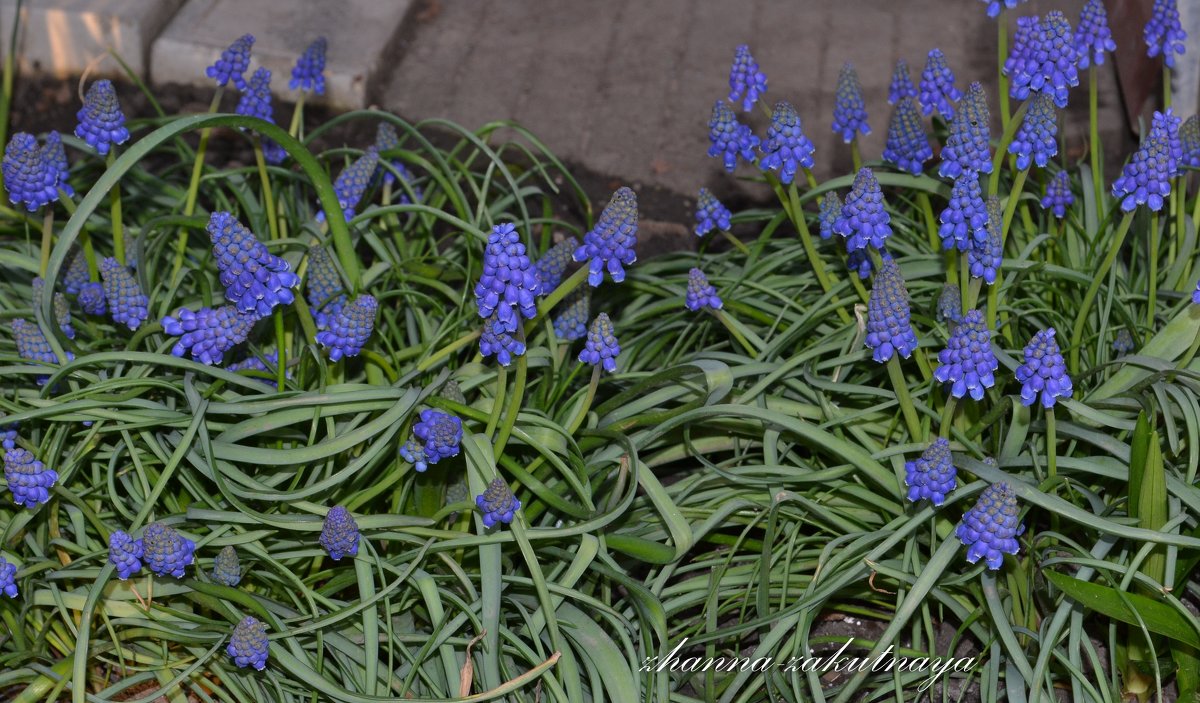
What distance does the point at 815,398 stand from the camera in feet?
10.00

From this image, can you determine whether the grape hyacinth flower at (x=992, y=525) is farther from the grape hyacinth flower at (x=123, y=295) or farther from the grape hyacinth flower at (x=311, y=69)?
the grape hyacinth flower at (x=311, y=69)

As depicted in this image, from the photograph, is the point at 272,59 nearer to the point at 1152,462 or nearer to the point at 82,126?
the point at 82,126

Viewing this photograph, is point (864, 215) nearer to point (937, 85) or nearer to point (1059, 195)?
point (937, 85)

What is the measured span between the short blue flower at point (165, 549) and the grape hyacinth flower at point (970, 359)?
1497mm

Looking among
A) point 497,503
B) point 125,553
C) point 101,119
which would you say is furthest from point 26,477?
point 497,503

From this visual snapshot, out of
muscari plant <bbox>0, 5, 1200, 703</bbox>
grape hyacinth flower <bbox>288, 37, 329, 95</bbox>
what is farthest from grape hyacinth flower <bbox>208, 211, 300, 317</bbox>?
grape hyacinth flower <bbox>288, 37, 329, 95</bbox>

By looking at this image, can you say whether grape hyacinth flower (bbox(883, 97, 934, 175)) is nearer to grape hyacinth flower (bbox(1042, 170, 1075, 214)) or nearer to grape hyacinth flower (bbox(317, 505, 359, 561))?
grape hyacinth flower (bbox(1042, 170, 1075, 214))

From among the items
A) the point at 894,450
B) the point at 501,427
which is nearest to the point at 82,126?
the point at 501,427

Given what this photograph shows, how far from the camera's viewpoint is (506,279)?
94.4 inches

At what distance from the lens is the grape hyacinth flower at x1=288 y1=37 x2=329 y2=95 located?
3.43 meters

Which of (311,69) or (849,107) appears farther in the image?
(311,69)

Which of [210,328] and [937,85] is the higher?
[937,85]

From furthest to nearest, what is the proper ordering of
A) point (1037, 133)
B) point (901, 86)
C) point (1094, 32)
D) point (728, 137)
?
point (901, 86) < point (728, 137) < point (1094, 32) < point (1037, 133)

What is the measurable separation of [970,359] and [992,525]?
0.32 meters
